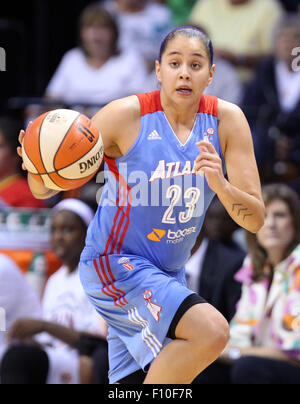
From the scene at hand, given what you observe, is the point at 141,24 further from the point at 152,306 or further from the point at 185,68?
the point at 152,306

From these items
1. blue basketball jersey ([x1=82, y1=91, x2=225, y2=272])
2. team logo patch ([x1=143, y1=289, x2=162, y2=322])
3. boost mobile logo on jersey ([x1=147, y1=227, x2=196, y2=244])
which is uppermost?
blue basketball jersey ([x1=82, y1=91, x2=225, y2=272])

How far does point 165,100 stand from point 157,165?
0.38 m

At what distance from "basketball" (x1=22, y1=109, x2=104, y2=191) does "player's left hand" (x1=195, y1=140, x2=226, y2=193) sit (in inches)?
20.2

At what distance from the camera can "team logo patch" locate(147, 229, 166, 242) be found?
4129mm

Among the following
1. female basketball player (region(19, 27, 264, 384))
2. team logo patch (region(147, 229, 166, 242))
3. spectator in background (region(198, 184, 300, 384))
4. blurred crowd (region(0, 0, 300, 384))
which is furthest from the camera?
blurred crowd (region(0, 0, 300, 384))

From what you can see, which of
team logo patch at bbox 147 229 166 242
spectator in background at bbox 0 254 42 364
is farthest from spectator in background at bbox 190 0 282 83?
team logo patch at bbox 147 229 166 242

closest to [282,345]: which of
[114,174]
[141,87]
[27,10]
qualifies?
[114,174]

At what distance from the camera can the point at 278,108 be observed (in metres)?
7.29

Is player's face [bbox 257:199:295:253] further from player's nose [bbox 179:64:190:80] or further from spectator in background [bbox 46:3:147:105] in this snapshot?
spectator in background [bbox 46:3:147:105]

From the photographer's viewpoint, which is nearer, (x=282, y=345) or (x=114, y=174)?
(x=114, y=174)

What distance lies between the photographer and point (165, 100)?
418cm

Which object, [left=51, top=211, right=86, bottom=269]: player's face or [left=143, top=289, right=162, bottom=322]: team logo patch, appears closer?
[left=143, top=289, right=162, bottom=322]: team logo patch
